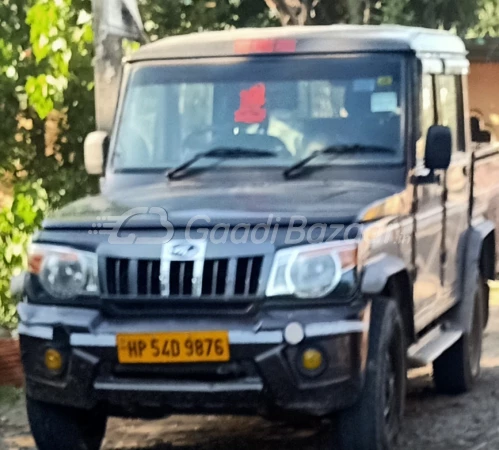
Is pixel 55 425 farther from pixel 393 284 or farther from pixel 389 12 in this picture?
pixel 389 12

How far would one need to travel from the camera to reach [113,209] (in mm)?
5762

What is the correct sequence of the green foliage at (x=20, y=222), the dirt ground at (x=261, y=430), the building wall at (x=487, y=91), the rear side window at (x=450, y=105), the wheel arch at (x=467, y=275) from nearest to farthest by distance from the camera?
the dirt ground at (x=261, y=430)
the rear side window at (x=450, y=105)
the wheel arch at (x=467, y=275)
the green foliage at (x=20, y=222)
the building wall at (x=487, y=91)

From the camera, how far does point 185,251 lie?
5211 mm

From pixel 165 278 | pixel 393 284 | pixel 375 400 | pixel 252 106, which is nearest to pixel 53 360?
pixel 165 278

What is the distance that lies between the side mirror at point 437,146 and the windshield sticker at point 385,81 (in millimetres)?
361

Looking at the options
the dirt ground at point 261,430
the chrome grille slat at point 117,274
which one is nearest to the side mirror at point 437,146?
the dirt ground at point 261,430

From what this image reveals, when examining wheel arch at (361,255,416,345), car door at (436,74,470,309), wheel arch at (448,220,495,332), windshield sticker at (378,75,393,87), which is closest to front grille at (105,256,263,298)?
wheel arch at (361,255,416,345)

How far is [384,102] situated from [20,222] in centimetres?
445

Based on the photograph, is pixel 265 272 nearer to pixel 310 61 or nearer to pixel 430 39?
pixel 310 61

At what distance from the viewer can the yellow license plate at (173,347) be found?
512 centimetres

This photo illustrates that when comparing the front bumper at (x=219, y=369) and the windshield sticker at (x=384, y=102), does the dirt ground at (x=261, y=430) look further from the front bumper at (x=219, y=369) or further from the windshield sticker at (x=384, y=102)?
the windshield sticker at (x=384, y=102)

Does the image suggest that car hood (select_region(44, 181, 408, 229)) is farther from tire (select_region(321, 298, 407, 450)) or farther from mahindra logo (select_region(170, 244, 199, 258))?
tire (select_region(321, 298, 407, 450))

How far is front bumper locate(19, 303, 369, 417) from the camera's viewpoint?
5090 mm

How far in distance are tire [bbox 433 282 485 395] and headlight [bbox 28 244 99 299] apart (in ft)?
10.2
